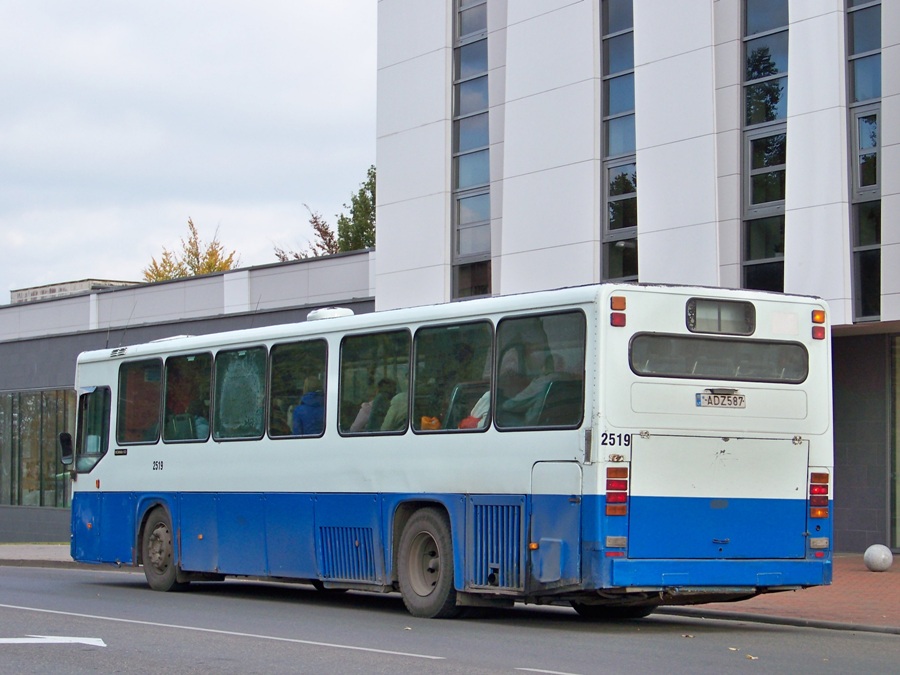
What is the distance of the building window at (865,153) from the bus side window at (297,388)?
9.70 meters

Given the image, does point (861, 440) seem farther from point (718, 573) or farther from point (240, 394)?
point (718, 573)

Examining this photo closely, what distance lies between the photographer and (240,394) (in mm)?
17594

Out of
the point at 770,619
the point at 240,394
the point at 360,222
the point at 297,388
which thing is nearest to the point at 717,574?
the point at 770,619

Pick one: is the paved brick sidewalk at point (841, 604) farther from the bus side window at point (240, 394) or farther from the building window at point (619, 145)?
the building window at point (619, 145)

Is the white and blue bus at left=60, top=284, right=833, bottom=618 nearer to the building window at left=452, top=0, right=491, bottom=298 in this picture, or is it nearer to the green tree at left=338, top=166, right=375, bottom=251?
the building window at left=452, top=0, right=491, bottom=298

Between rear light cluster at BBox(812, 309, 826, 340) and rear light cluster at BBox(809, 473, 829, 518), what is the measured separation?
133 centimetres

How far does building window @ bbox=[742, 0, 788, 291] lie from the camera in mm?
23547

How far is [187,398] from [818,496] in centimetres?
837

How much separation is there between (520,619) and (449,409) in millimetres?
2327

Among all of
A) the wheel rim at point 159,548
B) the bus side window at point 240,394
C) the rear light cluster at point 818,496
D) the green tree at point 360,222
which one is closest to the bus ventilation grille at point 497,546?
the rear light cluster at point 818,496

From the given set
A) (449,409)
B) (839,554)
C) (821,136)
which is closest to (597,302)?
(449,409)

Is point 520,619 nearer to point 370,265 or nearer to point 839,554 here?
point 839,554

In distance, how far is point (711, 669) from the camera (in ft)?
34.1

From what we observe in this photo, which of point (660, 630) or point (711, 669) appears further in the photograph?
point (660, 630)
